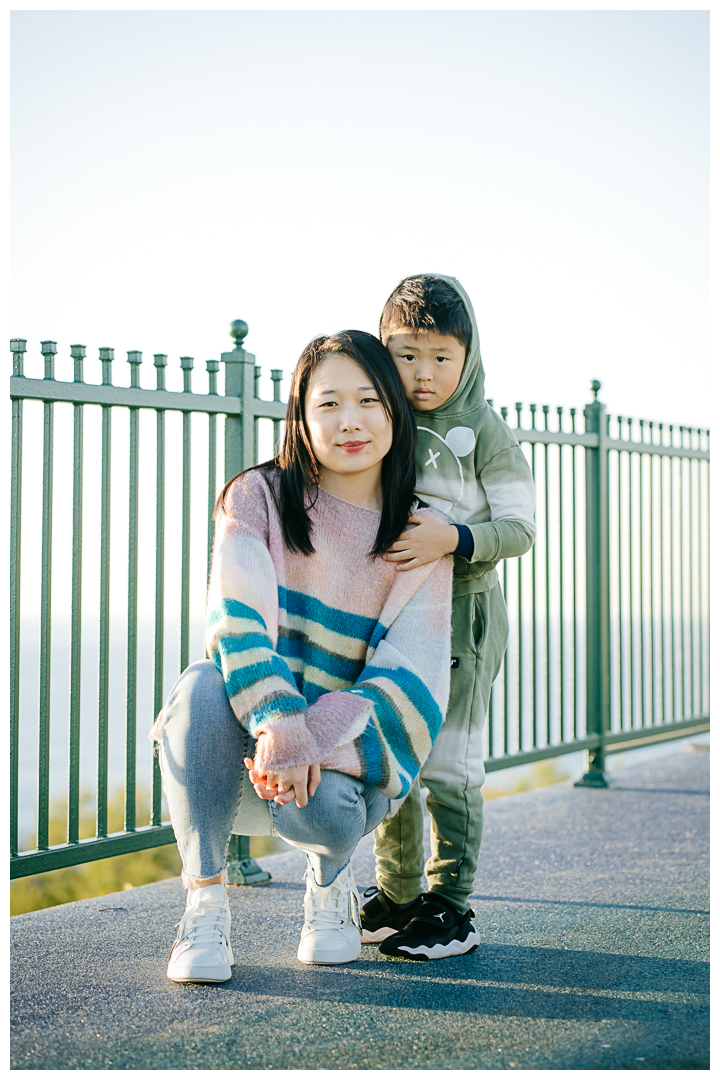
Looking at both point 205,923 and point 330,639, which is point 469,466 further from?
point 205,923

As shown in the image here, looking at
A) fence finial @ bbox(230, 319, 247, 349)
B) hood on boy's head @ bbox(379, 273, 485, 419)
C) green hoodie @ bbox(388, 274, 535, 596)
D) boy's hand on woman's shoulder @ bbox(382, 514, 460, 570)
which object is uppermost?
fence finial @ bbox(230, 319, 247, 349)

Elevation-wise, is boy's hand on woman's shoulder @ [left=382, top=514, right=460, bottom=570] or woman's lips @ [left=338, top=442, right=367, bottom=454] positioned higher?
woman's lips @ [left=338, top=442, right=367, bottom=454]

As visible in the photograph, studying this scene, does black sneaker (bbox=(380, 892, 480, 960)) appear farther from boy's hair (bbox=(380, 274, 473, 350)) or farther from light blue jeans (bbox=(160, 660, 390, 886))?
boy's hair (bbox=(380, 274, 473, 350))

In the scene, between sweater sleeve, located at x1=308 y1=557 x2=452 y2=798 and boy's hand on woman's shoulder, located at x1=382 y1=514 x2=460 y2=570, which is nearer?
sweater sleeve, located at x1=308 y1=557 x2=452 y2=798

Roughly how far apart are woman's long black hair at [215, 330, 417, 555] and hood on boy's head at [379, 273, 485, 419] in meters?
0.16

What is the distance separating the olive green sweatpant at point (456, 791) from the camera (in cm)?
239

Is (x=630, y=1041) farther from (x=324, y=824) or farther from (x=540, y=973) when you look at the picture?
(x=324, y=824)

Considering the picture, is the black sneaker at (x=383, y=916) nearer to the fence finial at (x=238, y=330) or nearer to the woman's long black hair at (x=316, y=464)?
the woman's long black hair at (x=316, y=464)

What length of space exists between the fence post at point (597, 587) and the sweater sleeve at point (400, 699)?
265 cm

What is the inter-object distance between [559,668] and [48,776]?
2.75m

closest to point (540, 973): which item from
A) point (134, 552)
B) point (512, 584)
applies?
point (134, 552)

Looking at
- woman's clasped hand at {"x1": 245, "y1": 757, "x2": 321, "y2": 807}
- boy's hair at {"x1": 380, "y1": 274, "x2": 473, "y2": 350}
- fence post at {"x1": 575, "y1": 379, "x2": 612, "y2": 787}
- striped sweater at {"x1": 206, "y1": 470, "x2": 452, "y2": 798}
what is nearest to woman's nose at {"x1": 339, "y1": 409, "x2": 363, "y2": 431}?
striped sweater at {"x1": 206, "y1": 470, "x2": 452, "y2": 798}

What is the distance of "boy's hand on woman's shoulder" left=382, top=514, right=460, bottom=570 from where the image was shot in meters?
2.24
